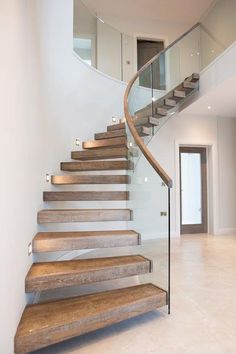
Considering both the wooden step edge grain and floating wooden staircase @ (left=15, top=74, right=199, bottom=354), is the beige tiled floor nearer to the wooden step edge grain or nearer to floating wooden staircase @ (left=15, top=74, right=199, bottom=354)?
floating wooden staircase @ (left=15, top=74, right=199, bottom=354)

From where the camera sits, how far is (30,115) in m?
2.33

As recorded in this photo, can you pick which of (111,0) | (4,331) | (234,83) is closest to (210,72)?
(234,83)

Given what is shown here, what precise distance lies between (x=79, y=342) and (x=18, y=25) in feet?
7.65

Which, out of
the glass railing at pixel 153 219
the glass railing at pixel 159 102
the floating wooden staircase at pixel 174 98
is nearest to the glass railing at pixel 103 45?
the glass railing at pixel 159 102

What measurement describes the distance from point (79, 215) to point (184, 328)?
57.0 inches

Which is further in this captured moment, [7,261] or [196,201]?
[196,201]

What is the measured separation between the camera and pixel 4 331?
1.44 meters

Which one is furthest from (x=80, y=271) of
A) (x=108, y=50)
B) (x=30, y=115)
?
(x=108, y=50)

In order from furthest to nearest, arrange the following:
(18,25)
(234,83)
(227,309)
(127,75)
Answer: (127,75) → (234,83) → (227,309) → (18,25)

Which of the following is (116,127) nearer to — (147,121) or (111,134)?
(111,134)

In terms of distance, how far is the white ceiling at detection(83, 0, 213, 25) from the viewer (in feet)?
21.5

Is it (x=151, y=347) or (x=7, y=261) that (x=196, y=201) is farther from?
(x=7, y=261)

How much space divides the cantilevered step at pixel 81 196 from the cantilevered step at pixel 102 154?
28.7 inches

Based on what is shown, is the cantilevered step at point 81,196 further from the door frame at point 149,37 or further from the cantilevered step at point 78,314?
the door frame at point 149,37
